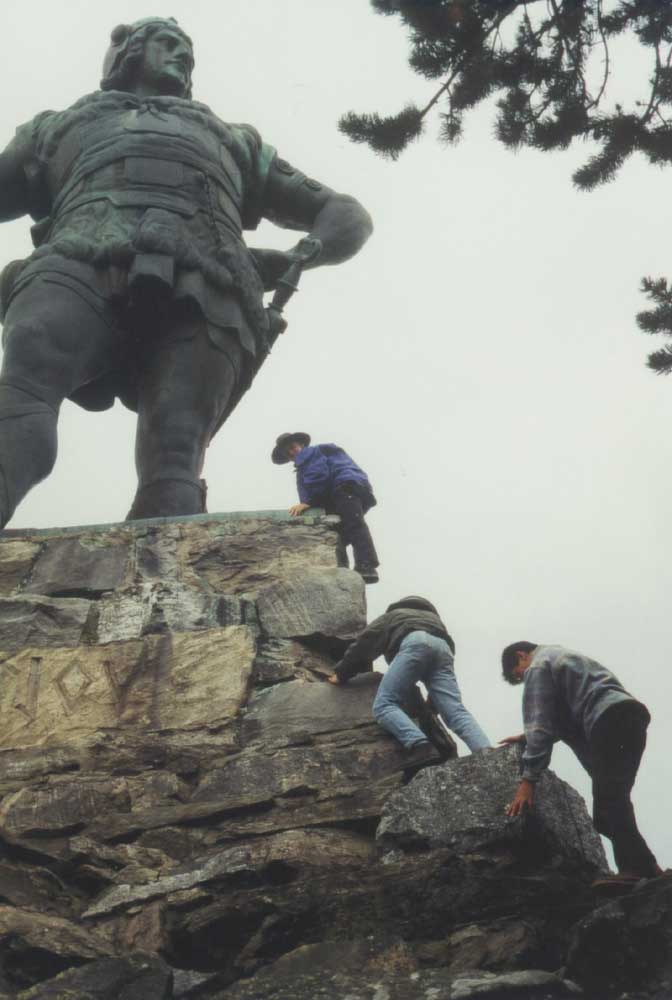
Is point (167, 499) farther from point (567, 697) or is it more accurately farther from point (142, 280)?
point (567, 697)

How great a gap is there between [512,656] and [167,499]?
1841 millimetres

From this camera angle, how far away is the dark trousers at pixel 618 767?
3.48m

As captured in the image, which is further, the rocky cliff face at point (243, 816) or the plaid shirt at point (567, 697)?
the plaid shirt at point (567, 697)

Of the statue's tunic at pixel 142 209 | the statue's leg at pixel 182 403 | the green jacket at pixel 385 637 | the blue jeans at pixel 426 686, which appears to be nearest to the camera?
the blue jeans at pixel 426 686

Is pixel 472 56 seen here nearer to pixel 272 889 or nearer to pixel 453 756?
pixel 453 756

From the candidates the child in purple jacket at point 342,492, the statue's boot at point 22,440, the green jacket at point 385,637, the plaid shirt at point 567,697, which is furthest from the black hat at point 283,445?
the plaid shirt at point 567,697

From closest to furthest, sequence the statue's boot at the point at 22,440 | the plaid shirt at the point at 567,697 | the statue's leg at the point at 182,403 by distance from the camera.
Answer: the plaid shirt at the point at 567,697 → the statue's boot at the point at 22,440 → the statue's leg at the point at 182,403

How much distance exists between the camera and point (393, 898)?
10.3ft

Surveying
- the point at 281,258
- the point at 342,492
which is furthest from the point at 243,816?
the point at 281,258

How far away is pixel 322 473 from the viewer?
614 centimetres

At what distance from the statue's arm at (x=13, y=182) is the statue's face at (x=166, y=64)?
2.16 ft

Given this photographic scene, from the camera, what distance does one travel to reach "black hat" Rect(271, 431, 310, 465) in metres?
6.63

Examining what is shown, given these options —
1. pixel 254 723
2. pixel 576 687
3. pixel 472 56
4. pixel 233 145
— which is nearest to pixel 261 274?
pixel 233 145

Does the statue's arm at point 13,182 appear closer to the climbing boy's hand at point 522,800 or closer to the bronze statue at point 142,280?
the bronze statue at point 142,280
